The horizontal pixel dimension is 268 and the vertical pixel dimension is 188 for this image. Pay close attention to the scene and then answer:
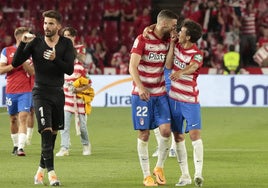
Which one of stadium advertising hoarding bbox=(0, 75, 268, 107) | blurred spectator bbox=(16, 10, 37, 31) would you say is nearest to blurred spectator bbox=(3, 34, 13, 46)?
blurred spectator bbox=(16, 10, 37, 31)

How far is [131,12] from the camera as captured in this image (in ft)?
114

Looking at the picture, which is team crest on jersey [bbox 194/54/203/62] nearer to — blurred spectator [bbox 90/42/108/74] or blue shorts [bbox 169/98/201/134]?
blue shorts [bbox 169/98/201/134]

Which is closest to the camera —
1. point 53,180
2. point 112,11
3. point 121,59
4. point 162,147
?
point 53,180

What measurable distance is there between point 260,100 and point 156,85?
15479mm

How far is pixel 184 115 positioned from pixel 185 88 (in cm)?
34

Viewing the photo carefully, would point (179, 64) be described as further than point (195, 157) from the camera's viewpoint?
Yes

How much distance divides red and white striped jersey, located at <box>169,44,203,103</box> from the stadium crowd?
1872cm

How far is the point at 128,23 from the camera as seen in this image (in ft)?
113

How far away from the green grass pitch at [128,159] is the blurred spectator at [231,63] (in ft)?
21.6

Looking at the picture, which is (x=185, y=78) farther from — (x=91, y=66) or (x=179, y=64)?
(x=91, y=66)

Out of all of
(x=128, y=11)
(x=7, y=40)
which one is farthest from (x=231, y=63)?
(x=7, y=40)

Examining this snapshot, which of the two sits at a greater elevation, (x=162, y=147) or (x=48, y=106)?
(x=48, y=106)

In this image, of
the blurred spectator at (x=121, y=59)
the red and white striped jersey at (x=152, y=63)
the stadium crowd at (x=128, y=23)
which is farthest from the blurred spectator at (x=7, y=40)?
the red and white striped jersey at (x=152, y=63)

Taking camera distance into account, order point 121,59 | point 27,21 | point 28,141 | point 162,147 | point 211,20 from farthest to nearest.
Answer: point 27,21 < point 211,20 < point 121,59 < point 28,141 < point 162,147
